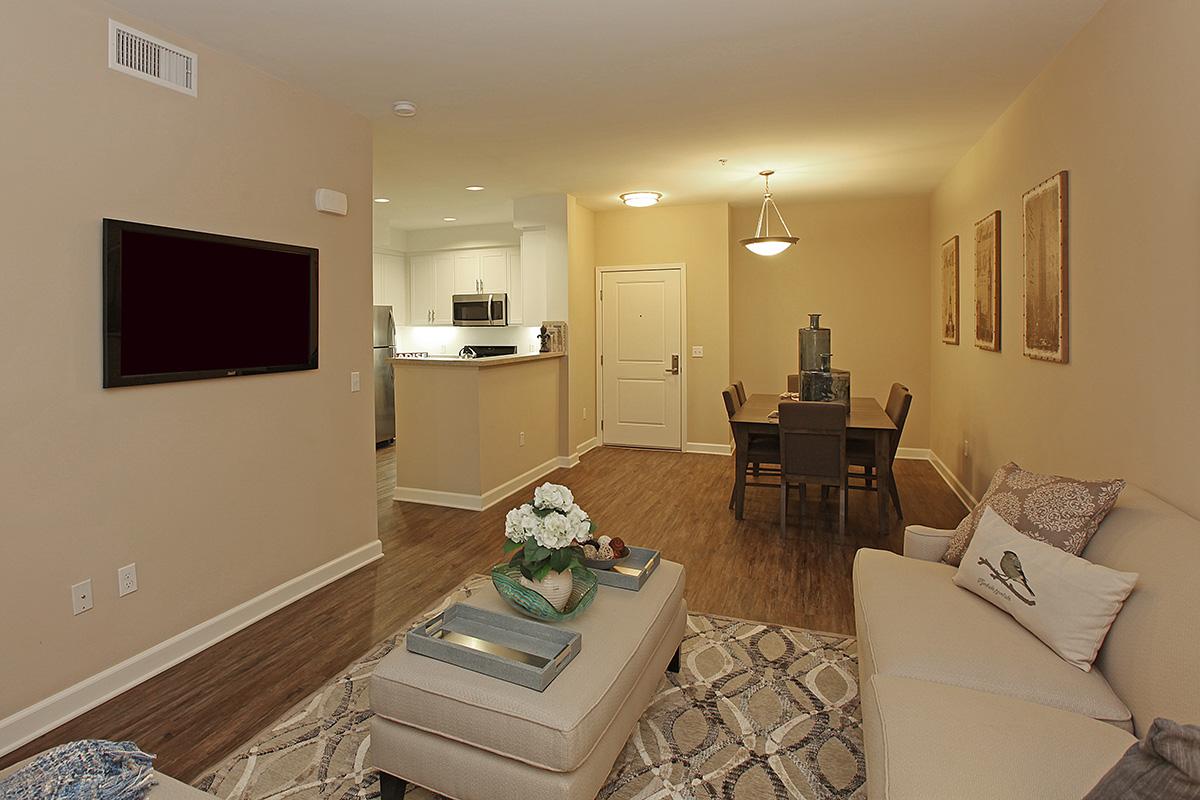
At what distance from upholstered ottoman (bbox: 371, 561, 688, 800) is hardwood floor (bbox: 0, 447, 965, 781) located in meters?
0.79

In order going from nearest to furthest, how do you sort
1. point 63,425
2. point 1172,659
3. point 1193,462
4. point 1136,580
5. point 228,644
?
point 1172,659
point 1136,580
point 1193,462
point 63,425
point 228,644

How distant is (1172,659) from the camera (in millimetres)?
1544

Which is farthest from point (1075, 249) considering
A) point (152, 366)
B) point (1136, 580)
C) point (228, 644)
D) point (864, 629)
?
point (228, 644)

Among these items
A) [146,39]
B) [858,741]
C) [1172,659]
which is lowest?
[858,741]

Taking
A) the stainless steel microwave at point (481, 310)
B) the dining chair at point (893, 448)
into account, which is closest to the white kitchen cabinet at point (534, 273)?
the stainless steel microwave at point (481, 310)

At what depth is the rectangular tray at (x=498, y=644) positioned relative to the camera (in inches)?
68.9

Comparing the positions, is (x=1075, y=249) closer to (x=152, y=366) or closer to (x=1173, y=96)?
(x=1173, y=96)

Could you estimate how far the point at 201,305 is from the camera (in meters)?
2.91

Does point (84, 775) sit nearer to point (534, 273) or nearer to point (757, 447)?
point (757, 447)

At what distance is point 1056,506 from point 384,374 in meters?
7.18

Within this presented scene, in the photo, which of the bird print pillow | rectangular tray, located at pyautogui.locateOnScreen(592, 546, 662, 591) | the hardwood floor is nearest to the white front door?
the hardwood floor

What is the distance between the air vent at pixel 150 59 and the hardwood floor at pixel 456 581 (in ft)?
7.84

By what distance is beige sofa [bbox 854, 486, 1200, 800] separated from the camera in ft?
4.55

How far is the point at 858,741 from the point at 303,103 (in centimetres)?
374
